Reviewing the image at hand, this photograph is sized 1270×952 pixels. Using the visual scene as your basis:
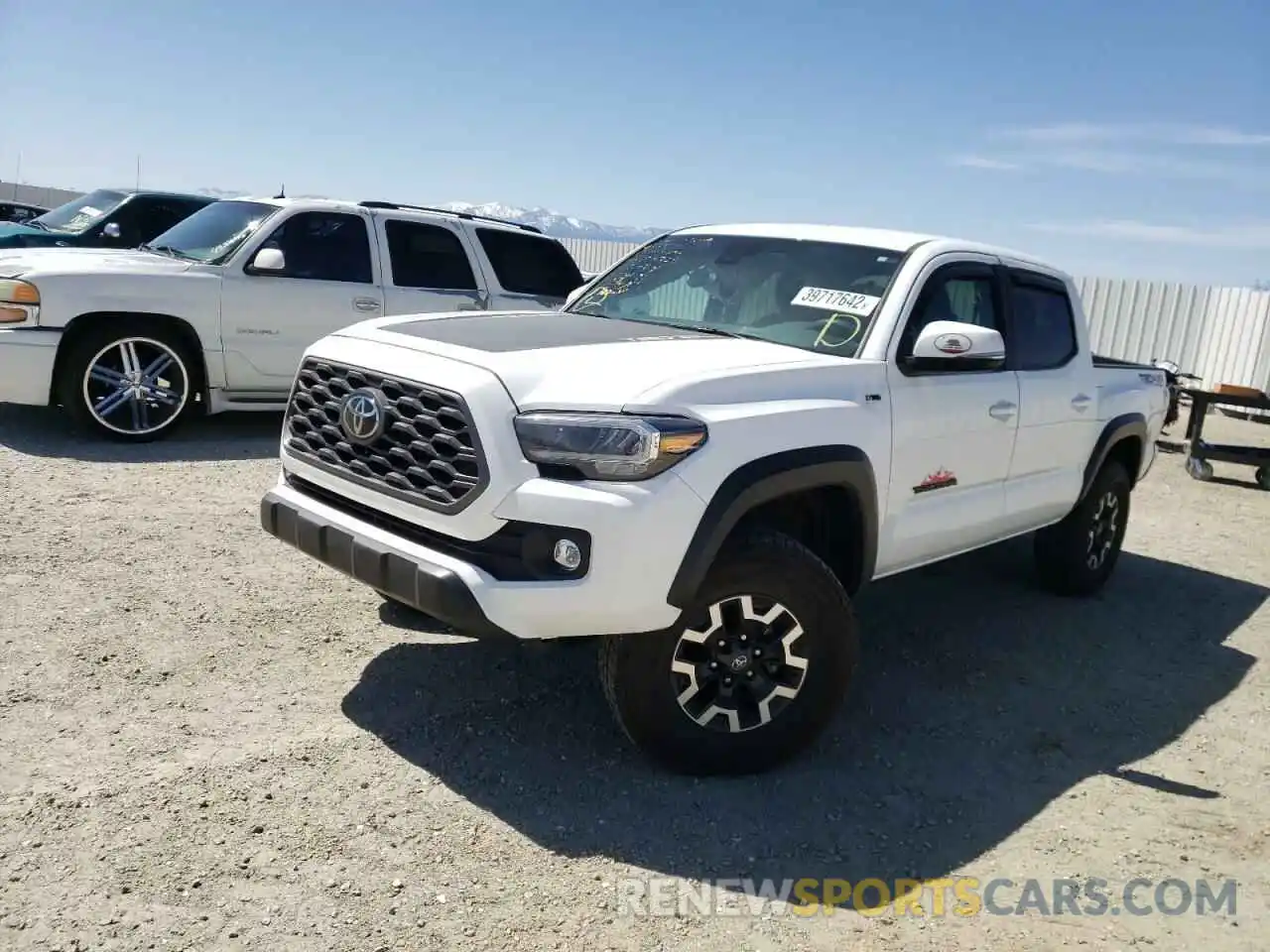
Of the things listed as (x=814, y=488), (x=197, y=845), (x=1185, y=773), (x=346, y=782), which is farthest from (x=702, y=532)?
(x=1185, y=773)

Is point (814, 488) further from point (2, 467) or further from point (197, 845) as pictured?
point (2, 467)

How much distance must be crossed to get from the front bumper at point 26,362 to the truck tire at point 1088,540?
6507 mm

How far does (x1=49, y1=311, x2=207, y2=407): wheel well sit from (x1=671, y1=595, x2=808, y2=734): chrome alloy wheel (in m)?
5.69

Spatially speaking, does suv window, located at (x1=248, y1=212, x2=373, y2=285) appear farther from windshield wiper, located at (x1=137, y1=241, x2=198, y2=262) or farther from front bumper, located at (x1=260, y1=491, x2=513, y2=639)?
front bumper, located at (x1=260, y1=491, x2=513, y2=639)

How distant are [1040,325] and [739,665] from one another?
115 inches

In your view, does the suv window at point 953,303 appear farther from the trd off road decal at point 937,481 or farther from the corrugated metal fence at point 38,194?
the corrugated metal fence at point 38,194

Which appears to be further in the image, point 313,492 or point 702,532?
point 313,492

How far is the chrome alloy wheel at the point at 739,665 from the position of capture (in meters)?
3.66

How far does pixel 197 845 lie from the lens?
3.14 meters

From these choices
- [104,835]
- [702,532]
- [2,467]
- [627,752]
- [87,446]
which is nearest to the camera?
[104,835]

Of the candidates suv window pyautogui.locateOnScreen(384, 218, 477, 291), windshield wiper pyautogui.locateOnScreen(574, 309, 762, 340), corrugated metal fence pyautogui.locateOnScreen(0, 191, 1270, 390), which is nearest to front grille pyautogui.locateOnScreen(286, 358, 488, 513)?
windshield wiper pyautogui.locateOnScreen(574, 309, 762, 340)

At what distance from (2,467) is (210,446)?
1490 millimetres

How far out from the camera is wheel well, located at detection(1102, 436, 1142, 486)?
21.1 ft

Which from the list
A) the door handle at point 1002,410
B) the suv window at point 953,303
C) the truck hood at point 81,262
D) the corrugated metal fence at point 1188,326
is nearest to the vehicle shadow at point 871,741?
the door handle at point 1002,410
